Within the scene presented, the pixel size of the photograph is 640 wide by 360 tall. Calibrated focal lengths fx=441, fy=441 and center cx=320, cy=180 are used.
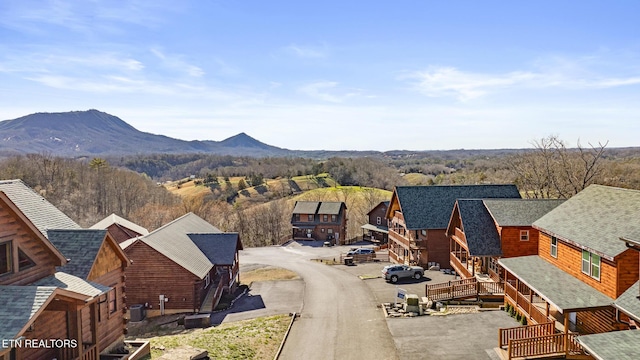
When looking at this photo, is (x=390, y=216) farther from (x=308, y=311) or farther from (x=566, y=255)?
(x=566, y=255)

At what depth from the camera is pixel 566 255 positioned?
991 inches

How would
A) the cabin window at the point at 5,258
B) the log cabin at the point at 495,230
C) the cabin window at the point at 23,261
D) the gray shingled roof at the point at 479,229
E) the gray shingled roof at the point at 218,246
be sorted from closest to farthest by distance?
the cabin window at the point at 5,258 < the cabin window at the point at 23,261 < the log cabin at the point at 495,230 < the gray shingled roof at the point at 479,229 < the gray shingled roof at the point at 218,246

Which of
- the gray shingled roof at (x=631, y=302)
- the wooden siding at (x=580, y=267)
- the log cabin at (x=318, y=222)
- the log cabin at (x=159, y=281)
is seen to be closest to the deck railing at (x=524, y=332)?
the wooden siding at (x=580, y=267)

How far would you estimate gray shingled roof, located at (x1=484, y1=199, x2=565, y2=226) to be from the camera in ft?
110

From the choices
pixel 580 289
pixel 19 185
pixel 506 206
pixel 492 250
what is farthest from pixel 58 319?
pixel 506 206

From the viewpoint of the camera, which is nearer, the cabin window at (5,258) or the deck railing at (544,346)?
the cabin window at (5,258)

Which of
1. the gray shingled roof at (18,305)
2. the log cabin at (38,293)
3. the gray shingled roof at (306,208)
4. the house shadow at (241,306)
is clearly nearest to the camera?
the gray shingled roof at (18,305)

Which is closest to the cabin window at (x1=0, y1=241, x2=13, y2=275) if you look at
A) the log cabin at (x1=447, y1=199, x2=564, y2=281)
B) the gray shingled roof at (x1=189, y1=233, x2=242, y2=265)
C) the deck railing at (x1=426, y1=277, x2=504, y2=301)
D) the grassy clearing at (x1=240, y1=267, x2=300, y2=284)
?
the gray shingled roof at (x1=189, y1=233, x2=242, y2=265)

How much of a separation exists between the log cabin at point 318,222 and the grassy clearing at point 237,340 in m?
51.4

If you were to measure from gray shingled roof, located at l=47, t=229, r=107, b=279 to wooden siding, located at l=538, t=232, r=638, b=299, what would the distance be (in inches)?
961

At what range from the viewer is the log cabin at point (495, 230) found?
33438mm

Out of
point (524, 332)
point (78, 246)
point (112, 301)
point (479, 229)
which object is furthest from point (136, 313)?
point (479, 229)

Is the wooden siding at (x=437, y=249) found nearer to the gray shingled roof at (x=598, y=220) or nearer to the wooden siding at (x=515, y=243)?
the wooden siding at (x=515, y=243)

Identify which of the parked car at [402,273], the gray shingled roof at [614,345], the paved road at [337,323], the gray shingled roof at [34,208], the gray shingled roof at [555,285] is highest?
the gray shingled roof at [34,208]
